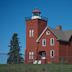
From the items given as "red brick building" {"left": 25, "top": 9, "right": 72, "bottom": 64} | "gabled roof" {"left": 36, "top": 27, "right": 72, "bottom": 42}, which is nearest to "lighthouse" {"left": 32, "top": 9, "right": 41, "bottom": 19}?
"red brick building" {"left": 25, "top": 9, "right": 72, "bottom": 64}

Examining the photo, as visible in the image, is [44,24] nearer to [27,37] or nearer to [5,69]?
[27,37]

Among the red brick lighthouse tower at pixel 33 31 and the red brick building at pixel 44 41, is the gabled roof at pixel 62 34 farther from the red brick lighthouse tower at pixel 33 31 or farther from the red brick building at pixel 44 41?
the red brick lighthouse tower at pixel 33 31

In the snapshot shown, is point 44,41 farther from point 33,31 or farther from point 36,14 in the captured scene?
point 36,14

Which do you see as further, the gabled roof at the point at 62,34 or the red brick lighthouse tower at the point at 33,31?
the red brick lighthouse tower at the point at 33,31

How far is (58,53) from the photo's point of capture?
61.2 m

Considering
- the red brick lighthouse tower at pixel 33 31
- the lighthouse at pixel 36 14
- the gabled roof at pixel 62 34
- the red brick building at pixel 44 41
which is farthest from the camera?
the lighthouse at pixel 36 14

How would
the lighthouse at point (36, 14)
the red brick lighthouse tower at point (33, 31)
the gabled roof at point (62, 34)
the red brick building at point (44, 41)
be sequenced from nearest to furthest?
the red brick building at point (44, 41), the gabled roof at point (62, 34), the red brick lighthouse tower at point (33, 31), the lighthouse at point (36, 14)

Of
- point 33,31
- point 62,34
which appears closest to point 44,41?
point 33,31

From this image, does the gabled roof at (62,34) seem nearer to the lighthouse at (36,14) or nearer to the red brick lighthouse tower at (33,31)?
the red brick lighthouse tower at (33,31)

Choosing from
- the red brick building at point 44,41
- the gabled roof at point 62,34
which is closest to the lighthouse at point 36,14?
the red brick building at point 44,41

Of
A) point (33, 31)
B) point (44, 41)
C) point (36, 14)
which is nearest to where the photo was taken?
point (44, 41)

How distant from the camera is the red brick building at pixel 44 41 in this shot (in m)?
61.7

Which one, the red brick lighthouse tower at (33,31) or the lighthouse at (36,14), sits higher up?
the lighthouse at (36,14)

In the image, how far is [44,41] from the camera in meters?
63.5
